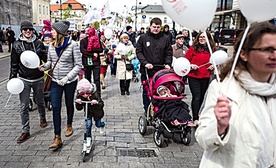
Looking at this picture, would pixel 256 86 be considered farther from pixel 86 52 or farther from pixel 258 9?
pixel 86 52

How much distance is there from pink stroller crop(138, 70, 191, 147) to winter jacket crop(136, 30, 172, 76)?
72 cm

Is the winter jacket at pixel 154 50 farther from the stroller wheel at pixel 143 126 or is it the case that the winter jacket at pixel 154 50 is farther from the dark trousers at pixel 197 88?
the stroller wheel at pixel 143 126

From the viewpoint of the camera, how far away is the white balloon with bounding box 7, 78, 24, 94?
4.39 metres

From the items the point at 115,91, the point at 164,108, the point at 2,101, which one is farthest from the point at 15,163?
the point at 115,91

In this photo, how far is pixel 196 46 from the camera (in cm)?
530

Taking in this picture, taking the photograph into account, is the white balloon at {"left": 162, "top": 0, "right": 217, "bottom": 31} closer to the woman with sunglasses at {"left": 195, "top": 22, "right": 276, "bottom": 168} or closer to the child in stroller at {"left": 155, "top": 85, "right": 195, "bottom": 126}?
the woman with sunglasses at {"left": 195, "top": 22, "right": 276, "bottom": 168}

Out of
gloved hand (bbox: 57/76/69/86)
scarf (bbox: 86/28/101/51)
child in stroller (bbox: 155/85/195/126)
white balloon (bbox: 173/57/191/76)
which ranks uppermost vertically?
scarf (bbox: 86/28/101/51)

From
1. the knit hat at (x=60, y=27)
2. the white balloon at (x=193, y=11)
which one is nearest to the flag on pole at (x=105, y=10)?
the knit hat at (x=60, y=27)

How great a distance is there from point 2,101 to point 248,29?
7201 millimetres

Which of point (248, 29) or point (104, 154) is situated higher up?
point (248, 29)

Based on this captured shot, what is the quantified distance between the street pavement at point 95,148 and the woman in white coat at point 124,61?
7.32 ft

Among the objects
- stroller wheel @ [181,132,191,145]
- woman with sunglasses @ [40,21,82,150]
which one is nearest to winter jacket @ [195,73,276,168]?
stroller wheel @ [181,132,191,145]

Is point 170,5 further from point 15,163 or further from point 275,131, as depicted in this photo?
point 15,163

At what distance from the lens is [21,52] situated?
4727 millimetres
